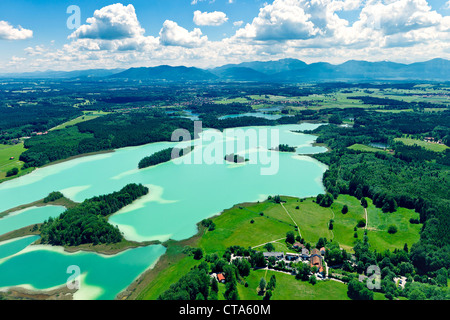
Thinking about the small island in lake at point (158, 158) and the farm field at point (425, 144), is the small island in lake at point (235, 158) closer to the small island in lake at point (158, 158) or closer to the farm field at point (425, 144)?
the small island in lake at point (158, 158)

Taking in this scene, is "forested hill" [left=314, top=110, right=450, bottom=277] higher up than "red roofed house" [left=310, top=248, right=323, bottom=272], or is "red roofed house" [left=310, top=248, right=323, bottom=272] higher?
"forested hill" [left=314, top=110, right=450, bottom=277]

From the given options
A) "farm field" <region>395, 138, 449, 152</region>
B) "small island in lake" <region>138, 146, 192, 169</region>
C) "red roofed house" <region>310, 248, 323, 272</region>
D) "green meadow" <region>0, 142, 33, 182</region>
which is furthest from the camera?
"farm field" <region>395, 138, 449, 152</region>

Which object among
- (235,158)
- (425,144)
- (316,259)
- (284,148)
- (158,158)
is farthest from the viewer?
(425,144)

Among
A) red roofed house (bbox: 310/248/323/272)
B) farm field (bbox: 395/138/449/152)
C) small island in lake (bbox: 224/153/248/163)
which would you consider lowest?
red roofed house (bbox: 310/248/323/272)

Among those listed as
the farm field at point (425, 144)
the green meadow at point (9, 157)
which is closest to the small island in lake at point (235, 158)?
the green meadow at point (9, 157)

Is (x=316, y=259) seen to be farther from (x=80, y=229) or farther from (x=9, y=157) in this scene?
(x=9, y=157)

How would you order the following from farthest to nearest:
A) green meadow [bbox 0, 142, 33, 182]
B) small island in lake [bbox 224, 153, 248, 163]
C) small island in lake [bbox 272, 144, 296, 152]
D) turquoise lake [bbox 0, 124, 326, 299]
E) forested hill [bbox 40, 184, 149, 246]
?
small island in lake [bbox 272, 144, 296, 152] → small island in lake [bbox 224, 153, 248, 163] → green meadow [bbox 0, 142, 33, 182] → forested hill [bbox 40, 184, 149, 246] → turquoise lake [bbox 0, 124, 326, 299]

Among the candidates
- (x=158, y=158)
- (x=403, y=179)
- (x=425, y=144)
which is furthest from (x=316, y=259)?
(x=425, y=144)

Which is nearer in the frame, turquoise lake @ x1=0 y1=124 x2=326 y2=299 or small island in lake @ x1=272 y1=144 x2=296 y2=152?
turquoise lake @ x1=0 y1=124 x2=326 y2=299

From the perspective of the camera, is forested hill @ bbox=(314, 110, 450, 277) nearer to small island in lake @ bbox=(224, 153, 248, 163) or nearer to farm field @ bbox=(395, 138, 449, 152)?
farm field @ bbox=(395, 138, 449, 152)

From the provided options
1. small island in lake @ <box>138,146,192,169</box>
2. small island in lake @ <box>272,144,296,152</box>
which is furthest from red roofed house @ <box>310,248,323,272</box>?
small island in lake @ <box>272,144,296,152</box>
